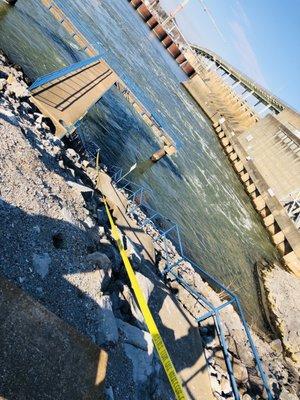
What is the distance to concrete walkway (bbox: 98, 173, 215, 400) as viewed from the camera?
28.9 feet

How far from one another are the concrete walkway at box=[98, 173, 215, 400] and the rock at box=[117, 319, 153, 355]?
1.44 meters

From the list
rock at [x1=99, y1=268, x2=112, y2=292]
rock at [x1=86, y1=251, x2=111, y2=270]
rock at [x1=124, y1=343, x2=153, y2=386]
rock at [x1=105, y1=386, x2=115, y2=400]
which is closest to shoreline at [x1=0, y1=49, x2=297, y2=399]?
rock at [x1=86, y1=251, x2=111, y2=270]

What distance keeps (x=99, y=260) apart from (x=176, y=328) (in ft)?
11.5

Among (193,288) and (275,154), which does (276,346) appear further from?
(275,154)

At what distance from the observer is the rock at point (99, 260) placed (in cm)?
760

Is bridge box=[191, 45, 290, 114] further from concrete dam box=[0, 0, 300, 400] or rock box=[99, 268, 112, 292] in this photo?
rock box=[99, 268, 112, 292]

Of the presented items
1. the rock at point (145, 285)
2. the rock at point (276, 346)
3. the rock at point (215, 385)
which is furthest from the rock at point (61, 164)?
the rock at point (276, 346)

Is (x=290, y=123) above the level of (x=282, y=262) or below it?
above

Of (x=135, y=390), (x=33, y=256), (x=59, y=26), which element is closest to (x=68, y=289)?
(x=33, y=256)

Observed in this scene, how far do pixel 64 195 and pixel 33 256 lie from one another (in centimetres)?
266

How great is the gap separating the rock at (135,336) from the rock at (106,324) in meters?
0.35

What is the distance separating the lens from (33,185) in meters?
7.85

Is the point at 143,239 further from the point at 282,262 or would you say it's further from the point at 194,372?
the point at 282,262

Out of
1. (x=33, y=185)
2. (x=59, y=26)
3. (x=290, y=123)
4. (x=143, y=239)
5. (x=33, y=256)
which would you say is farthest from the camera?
(x=290, y=123)
